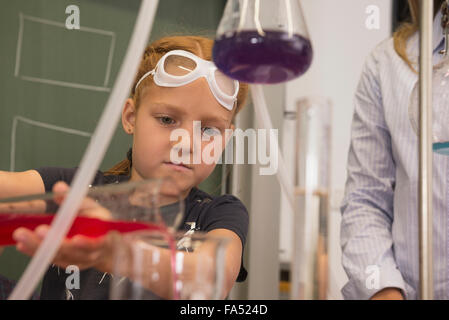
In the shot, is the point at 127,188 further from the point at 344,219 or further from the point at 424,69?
the point at 344,219

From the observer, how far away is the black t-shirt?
2.57 feet

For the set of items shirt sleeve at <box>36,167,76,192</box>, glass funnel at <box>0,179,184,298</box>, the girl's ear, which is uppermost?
the girl's ear

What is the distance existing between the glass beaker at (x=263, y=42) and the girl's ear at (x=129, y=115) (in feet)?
1.82

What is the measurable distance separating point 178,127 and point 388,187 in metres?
0.44

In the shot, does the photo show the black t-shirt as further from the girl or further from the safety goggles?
the safety goggles

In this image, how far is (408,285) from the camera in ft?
3.11

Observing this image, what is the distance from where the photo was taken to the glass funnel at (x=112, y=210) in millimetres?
417

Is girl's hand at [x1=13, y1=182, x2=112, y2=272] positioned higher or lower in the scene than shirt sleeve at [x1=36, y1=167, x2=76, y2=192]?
lower

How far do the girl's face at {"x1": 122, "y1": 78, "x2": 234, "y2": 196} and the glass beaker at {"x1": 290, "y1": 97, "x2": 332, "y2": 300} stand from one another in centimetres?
42

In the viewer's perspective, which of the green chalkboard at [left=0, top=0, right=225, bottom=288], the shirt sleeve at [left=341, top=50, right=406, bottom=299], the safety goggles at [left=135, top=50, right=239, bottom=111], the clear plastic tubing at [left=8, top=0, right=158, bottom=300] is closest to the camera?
the clear plastic tubing at [left=8, top=0, right=158, bottom=300]

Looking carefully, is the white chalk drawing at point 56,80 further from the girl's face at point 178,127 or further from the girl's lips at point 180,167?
the girl's lips at point 180,167

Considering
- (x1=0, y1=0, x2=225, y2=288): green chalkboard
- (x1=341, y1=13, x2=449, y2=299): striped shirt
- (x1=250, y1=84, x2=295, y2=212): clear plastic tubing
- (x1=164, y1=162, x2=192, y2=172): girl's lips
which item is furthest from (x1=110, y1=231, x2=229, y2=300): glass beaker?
(x1=0, y1=0, x2=225, y2=288): green chalkboard

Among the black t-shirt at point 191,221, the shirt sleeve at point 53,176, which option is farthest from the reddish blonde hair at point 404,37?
the shirt sleeve at point 53,176

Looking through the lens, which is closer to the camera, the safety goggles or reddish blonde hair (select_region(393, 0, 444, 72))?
the safety goggles
